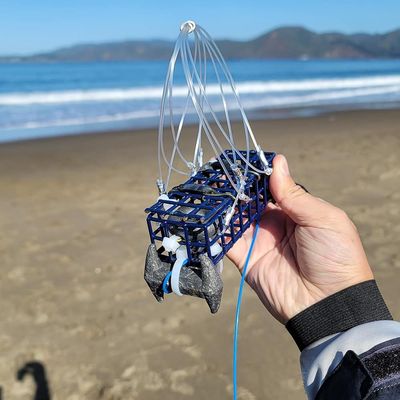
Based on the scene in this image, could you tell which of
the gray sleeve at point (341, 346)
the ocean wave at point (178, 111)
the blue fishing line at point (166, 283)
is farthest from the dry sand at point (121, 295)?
the ocean wave at point (178, 111)

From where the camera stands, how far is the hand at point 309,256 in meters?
2.13

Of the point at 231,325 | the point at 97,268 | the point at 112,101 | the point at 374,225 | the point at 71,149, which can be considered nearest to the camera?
the point at 231,325

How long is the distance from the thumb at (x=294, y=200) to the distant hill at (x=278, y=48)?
344 ft

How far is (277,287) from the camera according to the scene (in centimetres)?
233

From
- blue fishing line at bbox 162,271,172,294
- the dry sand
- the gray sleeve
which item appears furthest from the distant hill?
the gray sleeve

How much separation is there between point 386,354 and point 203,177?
3.32 feet

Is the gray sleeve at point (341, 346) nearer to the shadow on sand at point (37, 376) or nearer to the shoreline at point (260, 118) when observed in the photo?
the shadow on sand at point (37, 376)

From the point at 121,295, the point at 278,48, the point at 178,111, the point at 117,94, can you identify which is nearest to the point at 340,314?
the point at 121,295

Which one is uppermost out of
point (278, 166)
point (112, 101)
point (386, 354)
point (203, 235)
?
point (278, 166)

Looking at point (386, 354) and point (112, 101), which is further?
Result: point (112, 101)

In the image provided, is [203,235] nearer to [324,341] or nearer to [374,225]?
[324,341]

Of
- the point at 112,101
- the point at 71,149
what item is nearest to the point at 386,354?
the point at 71,149

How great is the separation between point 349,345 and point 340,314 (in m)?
0.30

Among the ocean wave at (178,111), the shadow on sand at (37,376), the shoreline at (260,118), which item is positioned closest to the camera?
the shadow on sand at (37,376)
